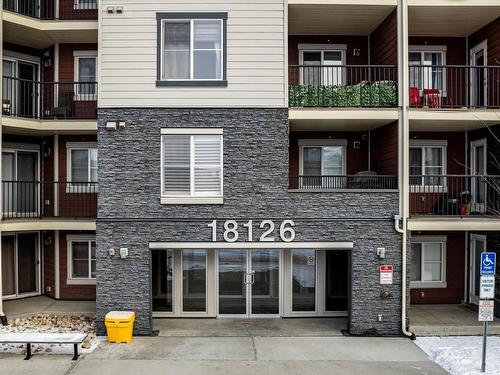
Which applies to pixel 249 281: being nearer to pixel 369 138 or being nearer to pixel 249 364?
pixel 249 364

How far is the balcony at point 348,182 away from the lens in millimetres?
12109

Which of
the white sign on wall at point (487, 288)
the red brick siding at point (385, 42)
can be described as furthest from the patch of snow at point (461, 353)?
the red brick siding at point (385, 42)

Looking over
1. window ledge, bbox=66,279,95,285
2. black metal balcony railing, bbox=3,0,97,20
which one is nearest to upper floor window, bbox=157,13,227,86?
black metal balcony railing, bbox=3,0,97,20

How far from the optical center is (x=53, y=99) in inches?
570

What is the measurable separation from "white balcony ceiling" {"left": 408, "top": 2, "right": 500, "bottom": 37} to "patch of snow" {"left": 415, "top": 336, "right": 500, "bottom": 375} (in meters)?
8.73

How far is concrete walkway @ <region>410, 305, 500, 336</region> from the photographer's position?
38.5ft

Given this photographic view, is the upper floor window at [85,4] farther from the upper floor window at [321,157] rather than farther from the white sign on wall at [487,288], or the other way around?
the white sign on wall at [487,288]

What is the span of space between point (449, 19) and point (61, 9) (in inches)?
466

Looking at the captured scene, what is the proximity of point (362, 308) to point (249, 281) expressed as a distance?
10.9 ft

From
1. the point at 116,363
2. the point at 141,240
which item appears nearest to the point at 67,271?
Answer: the point at 141,240

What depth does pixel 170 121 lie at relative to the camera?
11.9 metres

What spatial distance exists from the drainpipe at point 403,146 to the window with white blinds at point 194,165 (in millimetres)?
4786

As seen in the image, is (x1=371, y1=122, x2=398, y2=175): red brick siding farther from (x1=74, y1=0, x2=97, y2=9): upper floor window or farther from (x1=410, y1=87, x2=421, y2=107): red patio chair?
(x1=74, y1=0, x2=97, y2=9): upper floor window

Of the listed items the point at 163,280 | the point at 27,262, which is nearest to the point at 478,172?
the point at 163,280
